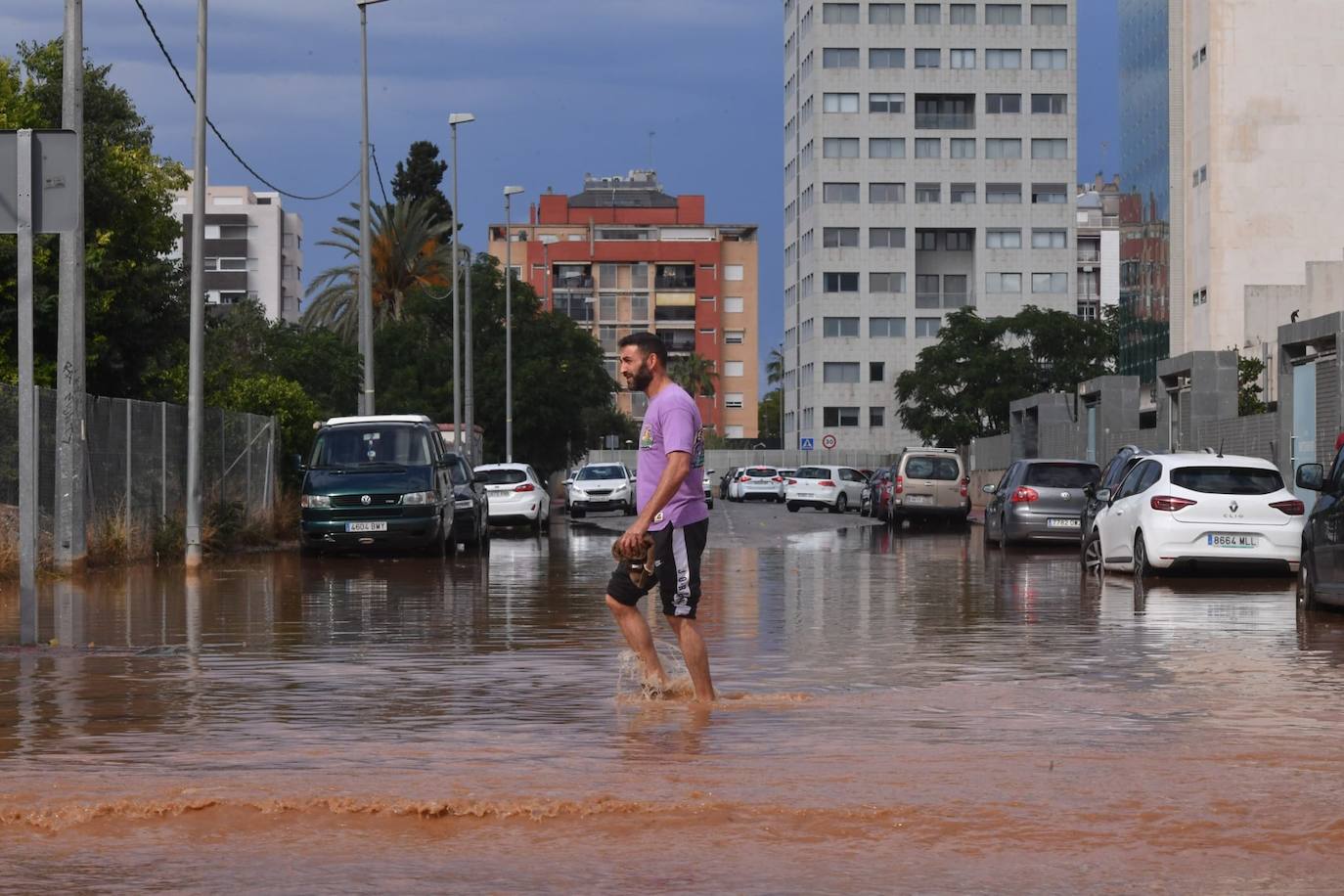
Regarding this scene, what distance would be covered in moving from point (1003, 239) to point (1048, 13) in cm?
1418

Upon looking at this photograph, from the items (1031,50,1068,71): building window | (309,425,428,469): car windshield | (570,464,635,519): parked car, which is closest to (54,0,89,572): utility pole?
(309,425,428,469): car windshield

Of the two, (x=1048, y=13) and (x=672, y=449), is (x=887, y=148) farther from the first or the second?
(x=672, y=449)

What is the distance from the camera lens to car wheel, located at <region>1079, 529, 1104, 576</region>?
25594 millimetres

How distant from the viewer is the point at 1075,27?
132 metres

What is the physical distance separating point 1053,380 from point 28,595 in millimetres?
89139

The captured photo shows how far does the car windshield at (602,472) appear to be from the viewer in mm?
58781

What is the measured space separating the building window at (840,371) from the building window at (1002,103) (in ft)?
59.2

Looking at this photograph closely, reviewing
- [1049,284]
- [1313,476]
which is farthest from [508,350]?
[1049,284]

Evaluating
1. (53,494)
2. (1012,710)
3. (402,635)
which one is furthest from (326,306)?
(1012,710)

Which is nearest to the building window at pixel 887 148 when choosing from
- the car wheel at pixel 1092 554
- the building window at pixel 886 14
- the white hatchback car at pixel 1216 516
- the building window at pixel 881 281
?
the building window at pixel 886 14

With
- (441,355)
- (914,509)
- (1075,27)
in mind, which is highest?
(1075,27)

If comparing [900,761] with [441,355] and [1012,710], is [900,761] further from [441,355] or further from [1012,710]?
[441,355]

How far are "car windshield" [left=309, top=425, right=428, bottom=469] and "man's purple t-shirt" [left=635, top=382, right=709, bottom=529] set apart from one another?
20358 millimetres

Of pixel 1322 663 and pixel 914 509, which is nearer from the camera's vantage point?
pixel 1322 663
